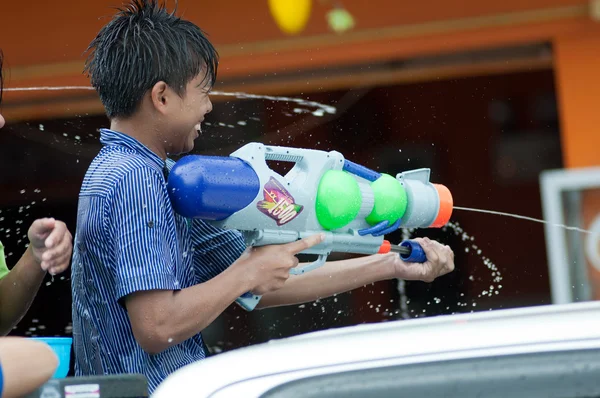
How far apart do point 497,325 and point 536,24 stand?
12.0ft

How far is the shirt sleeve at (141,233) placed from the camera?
1.71 m

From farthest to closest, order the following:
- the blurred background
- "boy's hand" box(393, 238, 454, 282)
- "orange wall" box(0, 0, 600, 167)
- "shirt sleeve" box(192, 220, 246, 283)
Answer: "orange wall" box(0, 0, 600, 167) < the blurred background < "boy's hand" box(393, 238, 454, 282) < "shirt sleeve" box(192, 220, 246, 283)

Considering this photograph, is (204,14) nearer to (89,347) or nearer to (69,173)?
(69,173)

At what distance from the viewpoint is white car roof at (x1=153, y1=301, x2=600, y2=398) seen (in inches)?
52.0

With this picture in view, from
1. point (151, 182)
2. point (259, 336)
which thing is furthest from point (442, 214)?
point (259, 336)

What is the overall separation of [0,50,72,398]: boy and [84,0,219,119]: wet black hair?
24cm

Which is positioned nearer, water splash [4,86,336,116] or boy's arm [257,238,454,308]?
boy's arm [257,238,454,308]

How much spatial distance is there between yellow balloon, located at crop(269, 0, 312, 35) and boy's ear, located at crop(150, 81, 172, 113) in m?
2.80

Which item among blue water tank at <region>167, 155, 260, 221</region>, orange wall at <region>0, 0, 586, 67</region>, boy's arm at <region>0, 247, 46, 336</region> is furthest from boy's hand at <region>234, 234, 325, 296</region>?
orange wall at <region>0, 0, 586, 67</region>

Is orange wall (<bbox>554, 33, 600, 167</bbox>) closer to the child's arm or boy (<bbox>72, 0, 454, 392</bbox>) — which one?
boy (<bbox>72, 0, 454, 392</bbox>)

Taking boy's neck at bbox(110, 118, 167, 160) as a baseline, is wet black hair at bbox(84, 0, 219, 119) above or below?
above

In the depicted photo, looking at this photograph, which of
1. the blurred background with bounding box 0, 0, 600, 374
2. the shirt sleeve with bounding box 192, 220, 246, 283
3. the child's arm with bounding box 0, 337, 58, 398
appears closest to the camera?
the child's arm with bounding box 0, 337, 58, 398

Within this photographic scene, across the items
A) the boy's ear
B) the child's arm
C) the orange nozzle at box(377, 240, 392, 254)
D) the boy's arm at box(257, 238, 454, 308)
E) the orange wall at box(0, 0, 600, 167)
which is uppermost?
the orange wall at box(0, 0, 600, 167)

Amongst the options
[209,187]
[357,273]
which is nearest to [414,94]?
[357,273]
